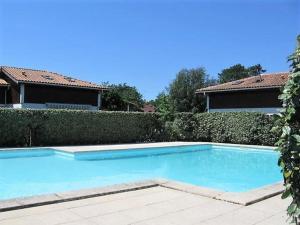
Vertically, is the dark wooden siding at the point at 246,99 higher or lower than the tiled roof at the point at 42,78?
lower

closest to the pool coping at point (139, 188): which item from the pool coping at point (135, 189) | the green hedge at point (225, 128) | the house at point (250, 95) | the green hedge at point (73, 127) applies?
the pool coping at point (135, 189)

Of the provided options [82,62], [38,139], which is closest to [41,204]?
[38,139]

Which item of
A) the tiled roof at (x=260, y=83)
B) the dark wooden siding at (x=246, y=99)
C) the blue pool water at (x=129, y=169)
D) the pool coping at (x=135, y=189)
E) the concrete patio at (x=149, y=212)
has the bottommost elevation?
the blue pool water at (x=129, y=169)

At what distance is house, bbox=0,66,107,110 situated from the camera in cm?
2644

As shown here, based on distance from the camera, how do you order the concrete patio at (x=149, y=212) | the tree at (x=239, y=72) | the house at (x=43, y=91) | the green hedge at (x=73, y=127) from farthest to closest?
the tree at (x=239, y=72) → the house at (x=43, y=91) → the green hedge at (x=73, y=127) → the concrete patio at (x=149, y=212)

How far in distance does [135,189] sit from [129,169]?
6502 mm

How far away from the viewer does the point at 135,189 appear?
22.0 feet

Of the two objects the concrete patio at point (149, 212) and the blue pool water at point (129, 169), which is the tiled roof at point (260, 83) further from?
the concrete patio at point (149, 212)

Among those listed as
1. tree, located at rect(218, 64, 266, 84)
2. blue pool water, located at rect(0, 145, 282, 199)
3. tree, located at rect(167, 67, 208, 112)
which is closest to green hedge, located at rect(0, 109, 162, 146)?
blue pool water, located at rect(0, 145, 282, 199)

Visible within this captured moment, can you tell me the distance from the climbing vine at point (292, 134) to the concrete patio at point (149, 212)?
1669 millimetres

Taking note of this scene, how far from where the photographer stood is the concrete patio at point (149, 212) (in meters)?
4.81

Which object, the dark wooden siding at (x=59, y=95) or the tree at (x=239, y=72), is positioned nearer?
the dark wooden siding at (x=59, y=95)

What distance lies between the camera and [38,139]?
1781 cm

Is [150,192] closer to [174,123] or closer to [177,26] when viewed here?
[177,26]
